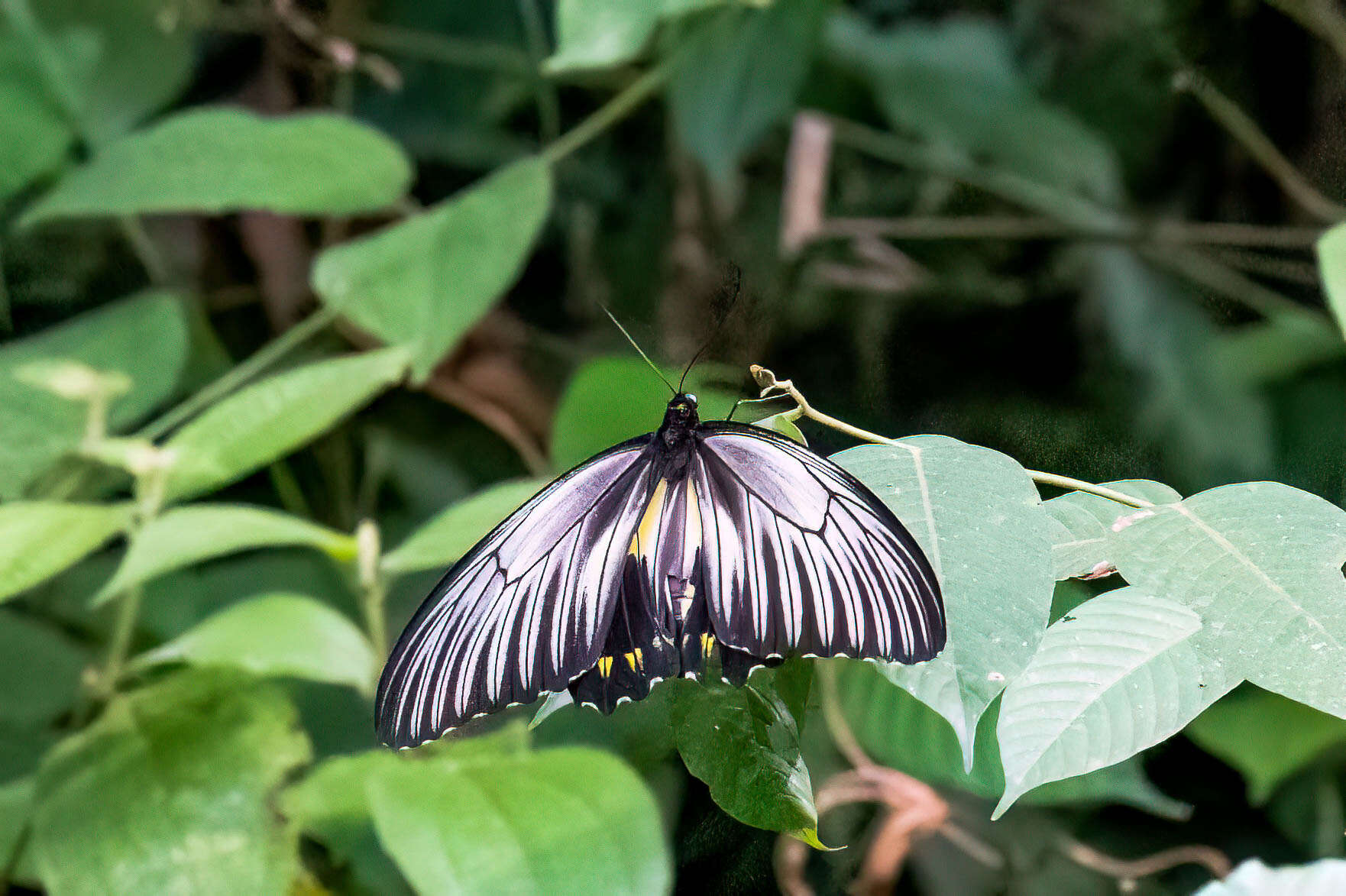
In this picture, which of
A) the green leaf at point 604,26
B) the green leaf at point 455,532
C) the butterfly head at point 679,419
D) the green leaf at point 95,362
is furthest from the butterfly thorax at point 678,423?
the green leaf at point 95,362

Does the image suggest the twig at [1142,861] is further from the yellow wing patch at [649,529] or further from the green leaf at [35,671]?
the green leaf at [35,671]

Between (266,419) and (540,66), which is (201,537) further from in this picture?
(540,66)

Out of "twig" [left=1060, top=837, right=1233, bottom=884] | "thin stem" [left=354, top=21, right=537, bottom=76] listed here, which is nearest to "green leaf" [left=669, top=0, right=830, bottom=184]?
"thin stem" [left=354, top=21, right=537, bottom=76]

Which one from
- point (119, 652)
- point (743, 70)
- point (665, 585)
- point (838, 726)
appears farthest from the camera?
point (743, 70)

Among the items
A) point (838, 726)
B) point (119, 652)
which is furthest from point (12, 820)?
point (838, 726)

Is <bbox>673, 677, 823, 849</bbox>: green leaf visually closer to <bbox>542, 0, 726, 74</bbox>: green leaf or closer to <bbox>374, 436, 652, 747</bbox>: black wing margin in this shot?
<bbox>374, 436, 652, 747</bbox>: black wing margin
